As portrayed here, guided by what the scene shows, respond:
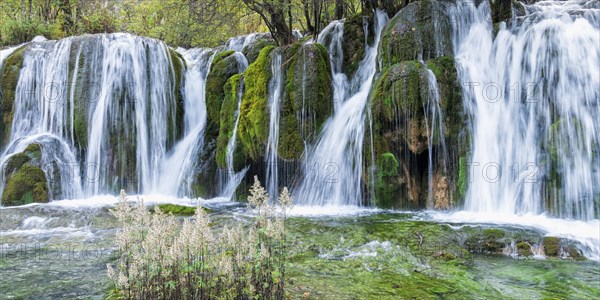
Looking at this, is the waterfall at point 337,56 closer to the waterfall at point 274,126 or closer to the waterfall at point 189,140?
the waterfall at point 274,126

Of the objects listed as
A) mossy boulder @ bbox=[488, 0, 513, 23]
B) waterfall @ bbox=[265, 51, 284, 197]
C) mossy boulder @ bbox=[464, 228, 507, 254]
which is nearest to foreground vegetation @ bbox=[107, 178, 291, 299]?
mossy boulder @ bbox=[464, 228, 507, 254]

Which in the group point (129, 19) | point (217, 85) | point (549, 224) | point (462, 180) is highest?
point (129, 19)

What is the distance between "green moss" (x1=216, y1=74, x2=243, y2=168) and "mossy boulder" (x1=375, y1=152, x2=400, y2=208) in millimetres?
4869

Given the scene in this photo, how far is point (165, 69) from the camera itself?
16.2 m

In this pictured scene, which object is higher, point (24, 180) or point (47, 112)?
point (47, 112)

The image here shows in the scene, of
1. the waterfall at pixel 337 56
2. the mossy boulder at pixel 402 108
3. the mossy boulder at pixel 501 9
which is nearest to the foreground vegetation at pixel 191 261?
the mossy boulder at pixel 402 108

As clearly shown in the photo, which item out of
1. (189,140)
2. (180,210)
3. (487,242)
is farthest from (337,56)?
(487,242)

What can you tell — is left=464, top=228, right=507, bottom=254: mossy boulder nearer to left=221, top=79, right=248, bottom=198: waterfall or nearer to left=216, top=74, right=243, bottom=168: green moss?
left=221, top=79, right=248, bottom=198: waterfall

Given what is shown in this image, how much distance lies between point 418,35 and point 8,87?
1420cm

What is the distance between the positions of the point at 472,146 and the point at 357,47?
5685 millimetres

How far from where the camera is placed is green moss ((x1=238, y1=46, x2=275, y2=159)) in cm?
1190

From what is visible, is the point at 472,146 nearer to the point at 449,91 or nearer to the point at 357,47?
the point at 449,91

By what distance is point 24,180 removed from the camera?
41.2 feet

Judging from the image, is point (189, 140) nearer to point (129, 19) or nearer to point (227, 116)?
point (227, 116)
